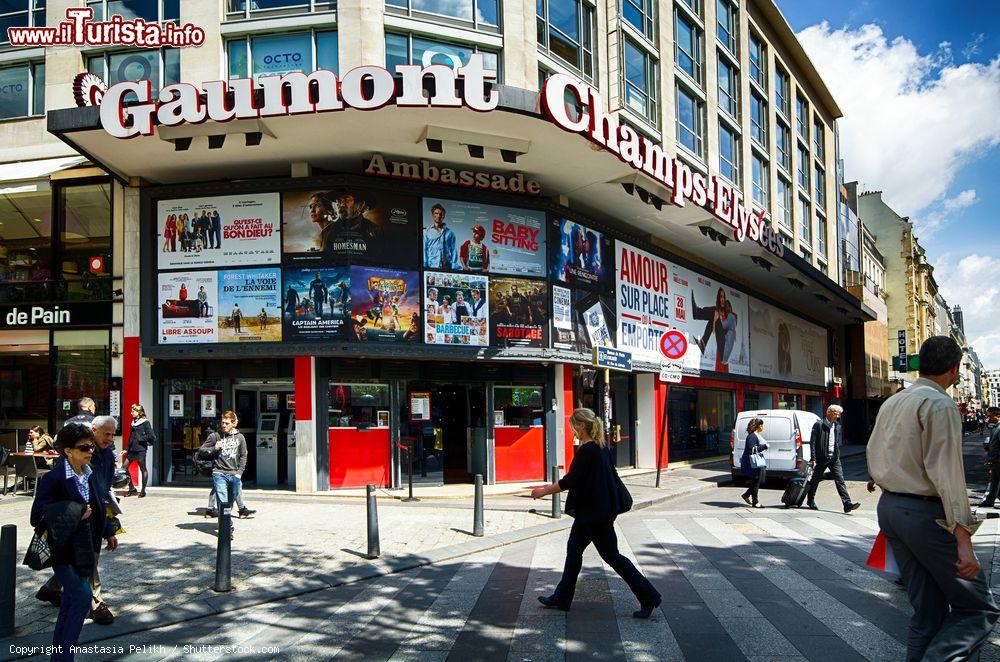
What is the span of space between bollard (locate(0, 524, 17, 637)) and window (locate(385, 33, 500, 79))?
12.8 m

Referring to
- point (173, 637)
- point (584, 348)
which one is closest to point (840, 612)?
point (173, 637)

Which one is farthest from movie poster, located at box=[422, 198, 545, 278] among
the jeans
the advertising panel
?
the advertising panel

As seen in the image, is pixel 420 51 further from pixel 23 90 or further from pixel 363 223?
pixel 23 90

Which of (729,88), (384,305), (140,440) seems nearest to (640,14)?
(729,88)

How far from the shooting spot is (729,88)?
99.9 ft

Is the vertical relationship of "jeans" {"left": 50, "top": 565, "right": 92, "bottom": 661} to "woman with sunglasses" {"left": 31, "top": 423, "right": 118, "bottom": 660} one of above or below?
below

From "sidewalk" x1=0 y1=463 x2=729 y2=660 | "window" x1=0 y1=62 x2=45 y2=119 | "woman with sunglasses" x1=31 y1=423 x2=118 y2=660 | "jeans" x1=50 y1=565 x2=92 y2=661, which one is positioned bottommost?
"sidewalk" x1=0 y1=463 x2=729 y2=660

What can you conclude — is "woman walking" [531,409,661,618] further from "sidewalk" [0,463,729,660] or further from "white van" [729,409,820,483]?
"white van" [729,409,820,483]

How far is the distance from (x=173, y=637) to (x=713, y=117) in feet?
86.6

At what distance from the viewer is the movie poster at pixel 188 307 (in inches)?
631

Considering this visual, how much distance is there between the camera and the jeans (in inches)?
188

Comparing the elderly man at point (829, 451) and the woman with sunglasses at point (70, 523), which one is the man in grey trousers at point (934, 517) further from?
the elderly man at point (829, 451)

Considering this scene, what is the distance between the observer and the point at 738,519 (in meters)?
12.0

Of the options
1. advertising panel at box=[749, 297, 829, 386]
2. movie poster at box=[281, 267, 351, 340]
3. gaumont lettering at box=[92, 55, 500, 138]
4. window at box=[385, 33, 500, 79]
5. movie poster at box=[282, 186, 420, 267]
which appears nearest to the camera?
gaumont lettering at box=[92, 55, 500, 138]
